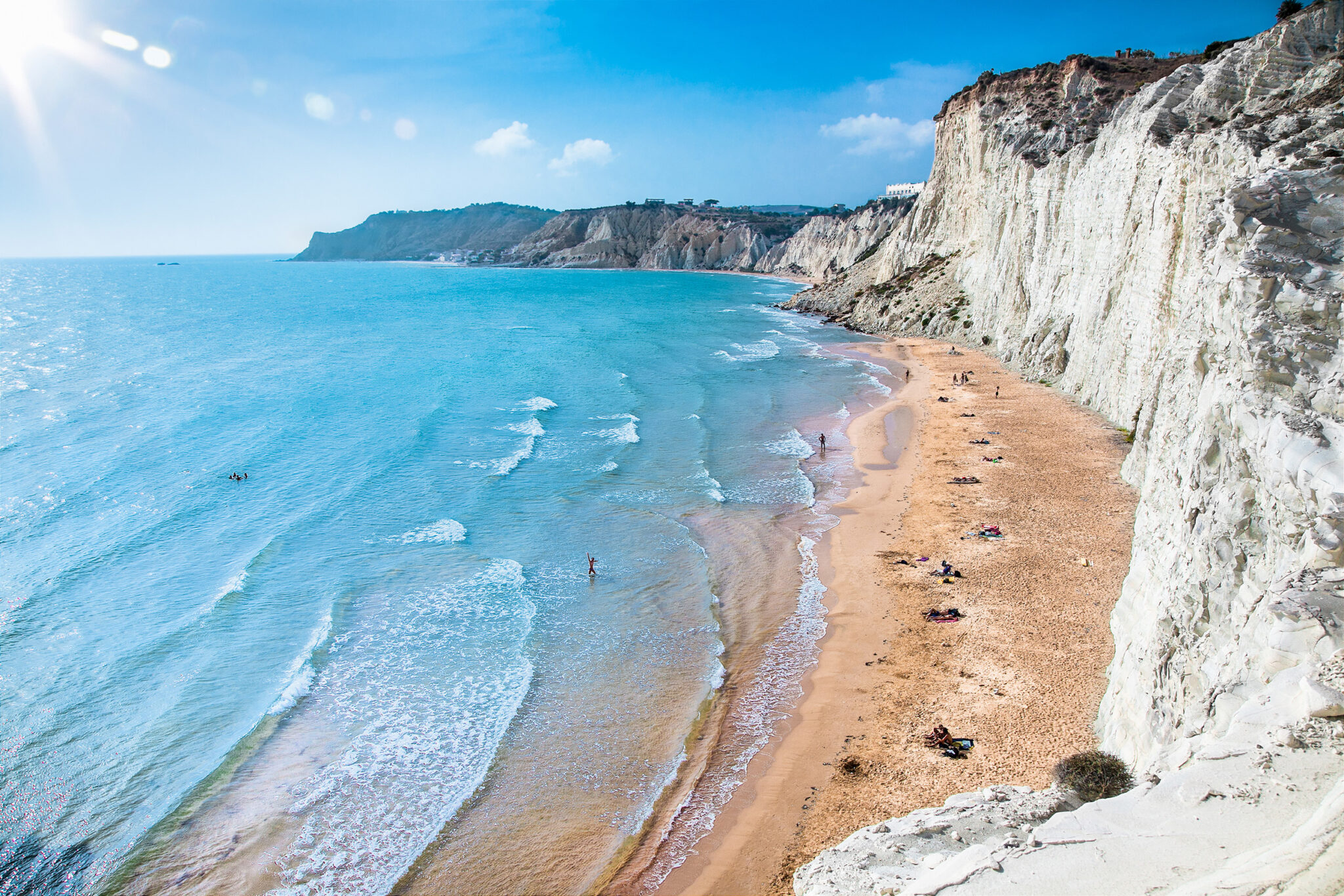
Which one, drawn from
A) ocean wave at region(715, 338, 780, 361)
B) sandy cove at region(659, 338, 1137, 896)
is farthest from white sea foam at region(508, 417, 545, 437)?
ocean wave at region(715, 338, 780, 361)

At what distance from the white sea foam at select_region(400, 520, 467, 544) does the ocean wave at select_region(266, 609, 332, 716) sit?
16.6 ft

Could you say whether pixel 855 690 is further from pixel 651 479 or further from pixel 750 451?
pixel 750 451

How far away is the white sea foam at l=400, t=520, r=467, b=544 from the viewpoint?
24.0m

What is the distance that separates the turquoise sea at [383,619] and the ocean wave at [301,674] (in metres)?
0.09

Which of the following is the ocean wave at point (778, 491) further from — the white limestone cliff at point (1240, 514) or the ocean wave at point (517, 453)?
the white limestone cliff at point (1240, 514)

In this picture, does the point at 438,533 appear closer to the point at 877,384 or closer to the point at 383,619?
the point at 383,619

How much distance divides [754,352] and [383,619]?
146ft

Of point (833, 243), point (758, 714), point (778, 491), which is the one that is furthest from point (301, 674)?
point (833, 243)

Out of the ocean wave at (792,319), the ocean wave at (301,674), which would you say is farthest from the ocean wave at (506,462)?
the ocean wave at (792,319)

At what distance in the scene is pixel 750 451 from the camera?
109 feet

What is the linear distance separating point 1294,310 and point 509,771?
46.7 ft

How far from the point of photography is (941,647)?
1691cm

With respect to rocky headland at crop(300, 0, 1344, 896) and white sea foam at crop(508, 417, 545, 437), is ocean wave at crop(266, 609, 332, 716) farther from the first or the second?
white sea foam at crop(508, 417, 545, 437)

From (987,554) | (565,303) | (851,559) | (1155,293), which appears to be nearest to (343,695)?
(851,559)
